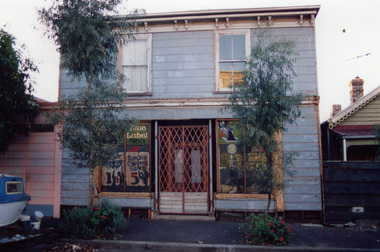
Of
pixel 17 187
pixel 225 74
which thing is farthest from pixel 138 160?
pixel 225 74

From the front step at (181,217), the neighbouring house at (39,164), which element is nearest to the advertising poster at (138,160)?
the front step at (181,217)

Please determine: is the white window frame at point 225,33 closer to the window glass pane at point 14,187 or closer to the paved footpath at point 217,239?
the paved footpath at point 217,239

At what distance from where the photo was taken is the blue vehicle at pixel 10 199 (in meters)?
6.59

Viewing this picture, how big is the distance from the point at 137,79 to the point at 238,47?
376cm

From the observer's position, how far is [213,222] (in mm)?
8898

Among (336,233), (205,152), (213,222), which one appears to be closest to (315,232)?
(336,233)

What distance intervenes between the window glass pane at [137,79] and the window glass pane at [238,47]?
3.25m

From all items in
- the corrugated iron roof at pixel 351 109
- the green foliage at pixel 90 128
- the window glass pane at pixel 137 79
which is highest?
the window glass pane at pixel 137 79

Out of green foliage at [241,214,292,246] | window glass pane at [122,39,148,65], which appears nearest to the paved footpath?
green foliage at [241,214,292,246]

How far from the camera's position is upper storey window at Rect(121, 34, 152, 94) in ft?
32.7

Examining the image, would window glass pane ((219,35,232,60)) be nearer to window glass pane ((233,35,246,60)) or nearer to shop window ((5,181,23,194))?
window glass pane ((233,35,246,60))

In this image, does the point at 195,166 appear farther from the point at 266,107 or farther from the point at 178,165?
the point at 266,107

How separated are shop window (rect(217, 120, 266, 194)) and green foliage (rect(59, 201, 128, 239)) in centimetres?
359

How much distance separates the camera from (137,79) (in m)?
10.0
